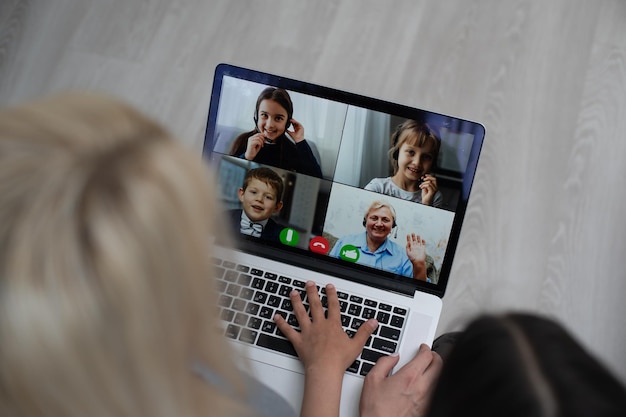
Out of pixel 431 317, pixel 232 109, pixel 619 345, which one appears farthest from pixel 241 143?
pixel 619 345

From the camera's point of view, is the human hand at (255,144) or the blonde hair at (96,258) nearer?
the blonde hair at (96,258)

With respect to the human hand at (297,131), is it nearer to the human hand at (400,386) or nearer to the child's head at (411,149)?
the child's head at (411,149)

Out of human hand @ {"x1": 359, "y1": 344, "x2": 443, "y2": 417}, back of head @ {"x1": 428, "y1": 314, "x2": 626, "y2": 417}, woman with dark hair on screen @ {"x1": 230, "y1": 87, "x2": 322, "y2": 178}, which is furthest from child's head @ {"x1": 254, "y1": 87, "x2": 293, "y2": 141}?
back of head @ {"x1": 428, "y1": 314, "x2": 626, "y2": 417}

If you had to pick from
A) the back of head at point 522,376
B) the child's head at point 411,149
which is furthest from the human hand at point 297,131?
the back of head at point 522,376

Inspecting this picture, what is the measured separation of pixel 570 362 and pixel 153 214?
0.81 feet

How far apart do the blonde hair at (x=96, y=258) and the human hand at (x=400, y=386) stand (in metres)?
0.30

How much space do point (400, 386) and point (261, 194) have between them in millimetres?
264

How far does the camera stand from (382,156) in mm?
714

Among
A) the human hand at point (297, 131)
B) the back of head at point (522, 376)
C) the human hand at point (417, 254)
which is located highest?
the human hand at point (297, 131)

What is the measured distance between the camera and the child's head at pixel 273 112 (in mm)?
725

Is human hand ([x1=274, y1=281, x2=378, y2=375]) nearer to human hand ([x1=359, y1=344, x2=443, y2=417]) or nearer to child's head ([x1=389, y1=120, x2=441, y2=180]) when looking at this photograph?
human hand ([x1=359, y1=344, x2=443, y2=417])

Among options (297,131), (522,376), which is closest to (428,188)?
(297,131)

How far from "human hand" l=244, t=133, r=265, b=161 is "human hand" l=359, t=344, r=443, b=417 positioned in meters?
0.27

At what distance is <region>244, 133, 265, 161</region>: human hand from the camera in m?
0.73
